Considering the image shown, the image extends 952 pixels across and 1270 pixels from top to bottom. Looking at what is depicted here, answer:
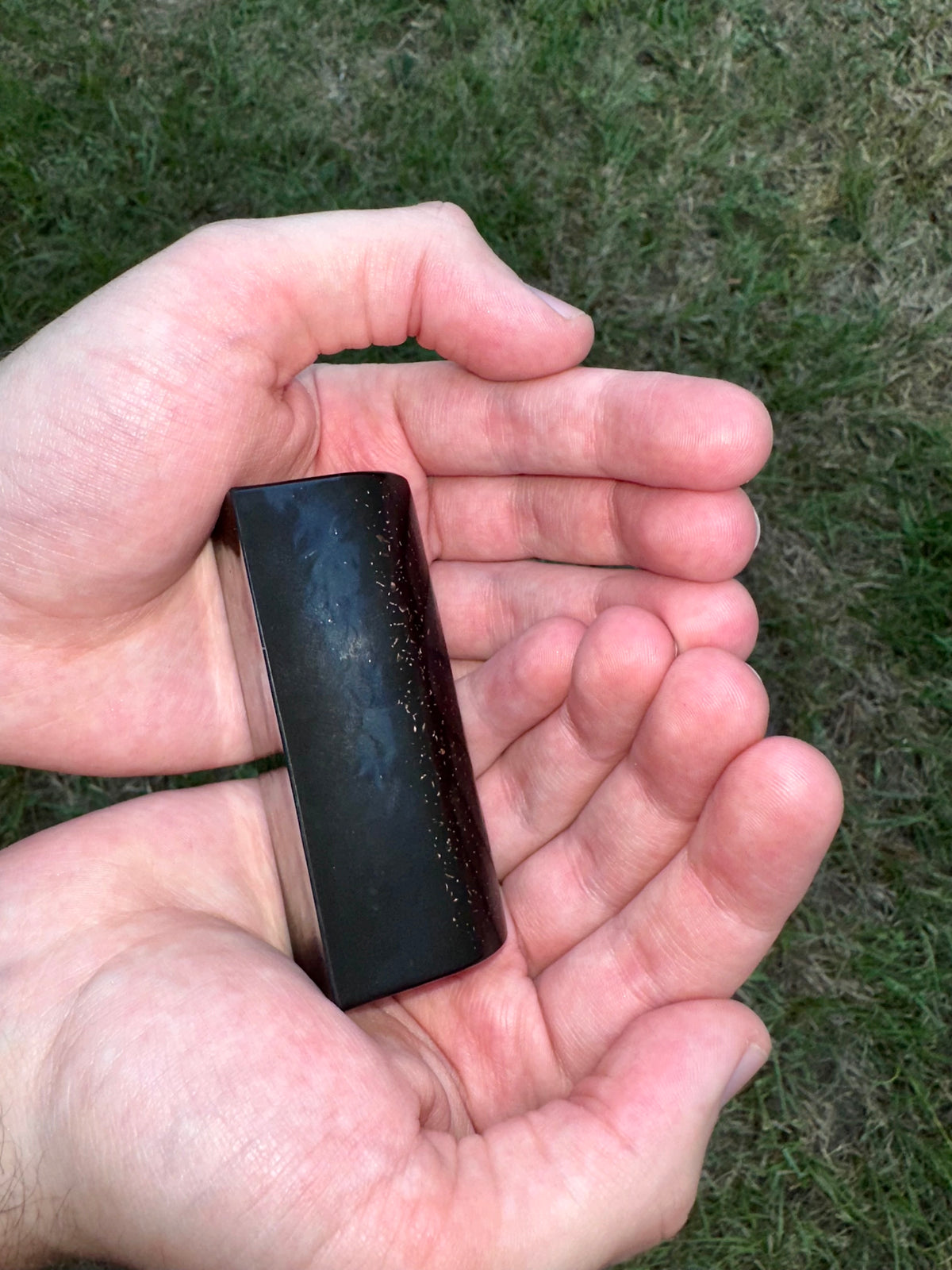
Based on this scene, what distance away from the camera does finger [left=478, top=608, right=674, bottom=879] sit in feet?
4.61

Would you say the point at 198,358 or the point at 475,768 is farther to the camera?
the point at 475,768

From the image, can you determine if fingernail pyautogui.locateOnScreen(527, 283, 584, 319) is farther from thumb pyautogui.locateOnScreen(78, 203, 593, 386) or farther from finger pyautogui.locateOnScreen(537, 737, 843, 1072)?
finger pyautogui.locateOnScreen(537, 737, 843, 1072)

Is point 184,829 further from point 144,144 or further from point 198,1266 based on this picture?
point 144,144

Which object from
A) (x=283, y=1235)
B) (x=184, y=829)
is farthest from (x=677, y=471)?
(x=283, y=1235)

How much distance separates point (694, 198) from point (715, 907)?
1.43 m

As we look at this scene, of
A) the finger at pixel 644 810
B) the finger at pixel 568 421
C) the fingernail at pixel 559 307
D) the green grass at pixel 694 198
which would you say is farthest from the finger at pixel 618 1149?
the fingernail at pixel 559 307

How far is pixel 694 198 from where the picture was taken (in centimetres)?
218

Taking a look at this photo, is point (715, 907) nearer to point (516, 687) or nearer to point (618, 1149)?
point (618, 1149)

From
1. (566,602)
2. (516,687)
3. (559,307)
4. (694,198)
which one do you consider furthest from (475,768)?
(694,198)

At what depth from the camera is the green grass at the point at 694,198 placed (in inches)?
80.8

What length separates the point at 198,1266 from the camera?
1.18 meters

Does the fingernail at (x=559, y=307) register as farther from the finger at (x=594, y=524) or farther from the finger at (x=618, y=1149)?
the finger at (x=618, y=1149)

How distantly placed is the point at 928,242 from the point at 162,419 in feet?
5.03

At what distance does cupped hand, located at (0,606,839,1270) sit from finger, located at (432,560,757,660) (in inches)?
3.4
